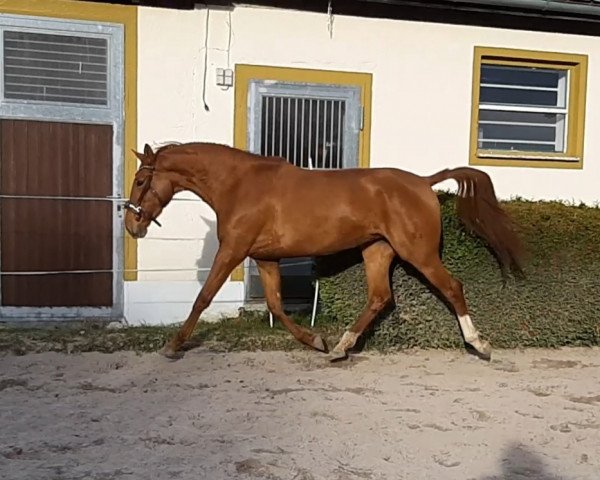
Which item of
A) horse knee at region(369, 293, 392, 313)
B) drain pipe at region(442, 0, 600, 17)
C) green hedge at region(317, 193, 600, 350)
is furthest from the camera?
drain pipe at region(442, 0, 600, 17)

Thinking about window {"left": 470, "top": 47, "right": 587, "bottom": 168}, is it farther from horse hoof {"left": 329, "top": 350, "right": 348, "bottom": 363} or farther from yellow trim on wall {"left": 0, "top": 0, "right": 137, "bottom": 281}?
yellow trim on wall {"left": 0, "top": 0, "right": 137, "bottom": 281}

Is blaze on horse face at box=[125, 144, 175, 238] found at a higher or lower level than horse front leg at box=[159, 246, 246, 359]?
higher

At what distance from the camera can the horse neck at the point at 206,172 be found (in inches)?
245

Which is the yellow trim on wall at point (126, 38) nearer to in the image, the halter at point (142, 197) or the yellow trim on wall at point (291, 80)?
the yellow trim on wall at point (291, 80)

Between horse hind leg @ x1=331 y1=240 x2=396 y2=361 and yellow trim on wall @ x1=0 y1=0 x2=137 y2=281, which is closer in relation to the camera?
horse hind leg @ x1=331 y1=240 x2=396 y2=361

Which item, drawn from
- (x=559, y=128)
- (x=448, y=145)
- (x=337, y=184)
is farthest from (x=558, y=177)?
(x=337, y=184)

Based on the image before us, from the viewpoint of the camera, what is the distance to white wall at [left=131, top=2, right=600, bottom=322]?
8055mm

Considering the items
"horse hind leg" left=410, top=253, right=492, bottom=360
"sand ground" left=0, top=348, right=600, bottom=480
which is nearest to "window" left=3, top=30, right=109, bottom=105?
"sand ground" left=0, top=348, right=600, bottom=480

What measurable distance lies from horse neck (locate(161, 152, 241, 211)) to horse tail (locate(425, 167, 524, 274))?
1716 mm

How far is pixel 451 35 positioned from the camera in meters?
8.81

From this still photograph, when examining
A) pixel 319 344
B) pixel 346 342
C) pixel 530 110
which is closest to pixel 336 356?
pixel 346 342

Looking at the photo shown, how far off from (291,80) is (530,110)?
10.3ft

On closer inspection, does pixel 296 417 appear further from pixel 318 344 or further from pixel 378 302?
pixel 378 302

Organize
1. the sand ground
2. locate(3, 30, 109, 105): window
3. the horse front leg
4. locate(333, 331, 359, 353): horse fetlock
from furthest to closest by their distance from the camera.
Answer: locate(3, 30, 109, 105): window → locate(333, 331, 359, 353): horse fetlock → the horse front leg → the sand ground
